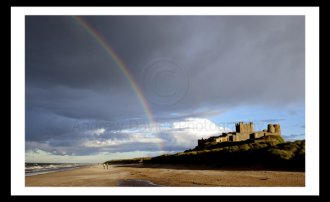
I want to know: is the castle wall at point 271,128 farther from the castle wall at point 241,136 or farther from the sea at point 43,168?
the sea at point 43,168

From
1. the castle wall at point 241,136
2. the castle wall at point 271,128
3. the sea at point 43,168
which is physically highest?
the castle wall at point 271,128

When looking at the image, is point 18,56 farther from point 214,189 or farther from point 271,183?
point 271,183

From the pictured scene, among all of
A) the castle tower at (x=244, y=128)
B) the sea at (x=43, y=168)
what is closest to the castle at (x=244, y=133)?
the castle tower at (x=244, y=128)

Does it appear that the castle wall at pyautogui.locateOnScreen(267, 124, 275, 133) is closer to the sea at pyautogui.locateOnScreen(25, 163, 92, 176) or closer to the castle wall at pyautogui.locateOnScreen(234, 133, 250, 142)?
the castle wall at pyautogui.locateOnScreen(234, 133, 250, 142)

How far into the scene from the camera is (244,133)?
62.3m

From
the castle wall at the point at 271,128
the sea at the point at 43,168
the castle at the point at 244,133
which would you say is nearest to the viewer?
the sea at the point at 43,168

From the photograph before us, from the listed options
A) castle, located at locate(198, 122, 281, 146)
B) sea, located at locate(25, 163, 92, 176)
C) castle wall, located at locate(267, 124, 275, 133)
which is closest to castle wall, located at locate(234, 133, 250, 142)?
castle, located at locate(198, 122, 281, 146)

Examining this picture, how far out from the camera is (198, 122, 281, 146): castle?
191 feet

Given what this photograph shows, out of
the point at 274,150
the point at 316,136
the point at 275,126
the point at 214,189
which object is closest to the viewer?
the point at 214,189

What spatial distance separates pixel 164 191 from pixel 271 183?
6519 mm

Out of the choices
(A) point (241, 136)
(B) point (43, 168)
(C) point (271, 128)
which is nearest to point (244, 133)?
(A) point (241, 136)

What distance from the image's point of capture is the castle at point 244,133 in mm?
58344
